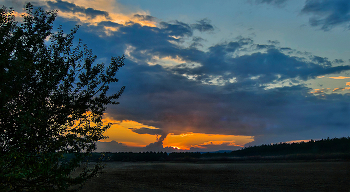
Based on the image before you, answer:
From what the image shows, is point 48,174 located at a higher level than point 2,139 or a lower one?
lower

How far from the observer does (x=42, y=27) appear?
1730cm

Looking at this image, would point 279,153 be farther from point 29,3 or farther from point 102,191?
point 29,3

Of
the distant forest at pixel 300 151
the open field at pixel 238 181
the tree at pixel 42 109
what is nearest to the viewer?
the tree at pixel 42 109

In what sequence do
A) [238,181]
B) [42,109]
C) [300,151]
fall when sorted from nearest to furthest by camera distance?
[42,109] < [238,181] < [300,151]

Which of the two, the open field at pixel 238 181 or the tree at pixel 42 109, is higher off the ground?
the tree at pixel 42 109

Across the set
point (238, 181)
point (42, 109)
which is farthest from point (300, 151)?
point (42, 109)

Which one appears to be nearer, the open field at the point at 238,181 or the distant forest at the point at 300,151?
the open field at the point at 238,181

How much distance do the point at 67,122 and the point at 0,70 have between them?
4994 millimetres

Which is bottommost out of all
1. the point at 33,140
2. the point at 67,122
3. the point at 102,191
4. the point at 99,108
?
the point at 102,191

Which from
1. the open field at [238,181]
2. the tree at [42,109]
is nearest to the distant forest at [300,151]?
the open field at [238,181]

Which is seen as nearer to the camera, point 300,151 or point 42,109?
point 42,109

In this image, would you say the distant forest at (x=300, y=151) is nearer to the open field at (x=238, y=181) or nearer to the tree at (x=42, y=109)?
the open field at (x=238, y=181)

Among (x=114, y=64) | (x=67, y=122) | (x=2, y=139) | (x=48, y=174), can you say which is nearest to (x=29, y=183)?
(x=48, y=174)

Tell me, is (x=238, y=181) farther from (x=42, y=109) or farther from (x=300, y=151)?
(x=300, y=151)
